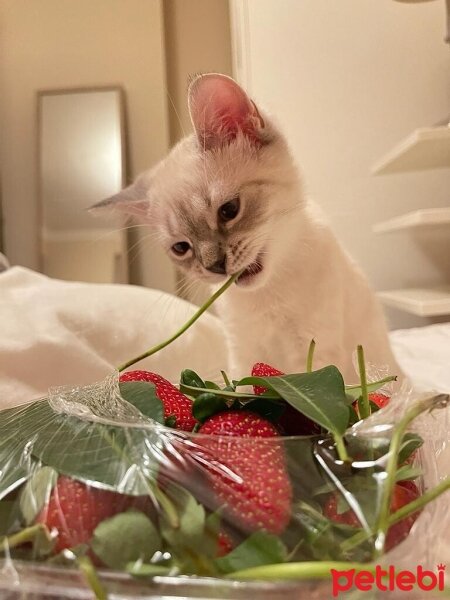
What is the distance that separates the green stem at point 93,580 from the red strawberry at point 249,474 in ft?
0.27

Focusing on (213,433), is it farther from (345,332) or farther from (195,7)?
(195,7)

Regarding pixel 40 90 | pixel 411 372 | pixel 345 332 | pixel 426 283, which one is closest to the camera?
pixel 345 332

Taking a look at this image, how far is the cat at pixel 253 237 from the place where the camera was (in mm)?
923

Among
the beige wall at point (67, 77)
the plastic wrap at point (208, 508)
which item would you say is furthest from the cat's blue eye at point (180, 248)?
the beige wall at point (67, 77)

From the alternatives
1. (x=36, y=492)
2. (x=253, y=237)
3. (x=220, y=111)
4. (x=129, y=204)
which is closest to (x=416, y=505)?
(x=36, y=492)

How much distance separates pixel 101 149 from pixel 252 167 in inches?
61.1

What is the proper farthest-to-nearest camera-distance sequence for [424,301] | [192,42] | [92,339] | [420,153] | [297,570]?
[192,42], [420,153], [424,301], [92,339], [297,570]

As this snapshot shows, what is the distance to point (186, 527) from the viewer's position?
0.33m

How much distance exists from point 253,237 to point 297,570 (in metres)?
0.66

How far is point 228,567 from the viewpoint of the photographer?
324 millimetres

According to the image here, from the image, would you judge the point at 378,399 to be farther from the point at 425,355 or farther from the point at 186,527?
the point at 425,355

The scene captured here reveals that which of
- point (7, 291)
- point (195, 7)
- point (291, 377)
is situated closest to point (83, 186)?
point (195, 7)

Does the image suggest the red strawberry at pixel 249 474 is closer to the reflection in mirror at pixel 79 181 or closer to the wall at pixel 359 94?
the wall at pixel 359 94

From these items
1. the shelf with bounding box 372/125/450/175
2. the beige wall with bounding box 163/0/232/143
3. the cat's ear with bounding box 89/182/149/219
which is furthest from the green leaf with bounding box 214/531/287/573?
the beige wall with bounding box 163/0/232/143
